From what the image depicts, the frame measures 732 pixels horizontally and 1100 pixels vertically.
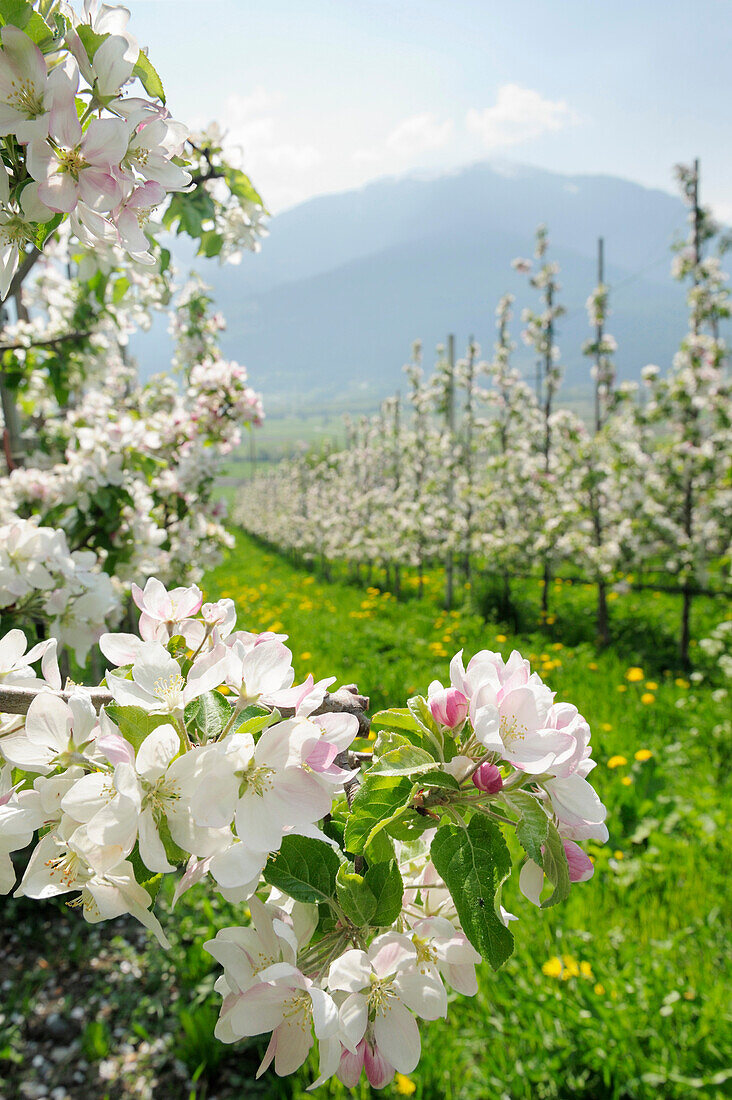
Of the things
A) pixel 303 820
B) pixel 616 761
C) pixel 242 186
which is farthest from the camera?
pixel 616 761

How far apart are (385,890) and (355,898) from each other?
0.10 feet

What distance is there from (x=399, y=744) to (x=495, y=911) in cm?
16

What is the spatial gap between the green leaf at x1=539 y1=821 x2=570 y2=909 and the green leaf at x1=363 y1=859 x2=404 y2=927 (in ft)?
0.44

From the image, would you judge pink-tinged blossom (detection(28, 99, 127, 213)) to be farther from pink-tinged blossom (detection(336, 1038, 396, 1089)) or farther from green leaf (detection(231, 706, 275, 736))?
pink-tinged blossom (detection(336, 1038, 396, 1089))

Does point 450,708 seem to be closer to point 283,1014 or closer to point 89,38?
point 283,1014

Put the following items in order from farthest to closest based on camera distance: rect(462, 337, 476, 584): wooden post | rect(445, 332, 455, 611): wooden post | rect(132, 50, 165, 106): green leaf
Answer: rect(462, 337, 476, 584): wooden post < rect(445, 332, 455, 611): wooden post < rect(132, 50, 165, 106): green leaf

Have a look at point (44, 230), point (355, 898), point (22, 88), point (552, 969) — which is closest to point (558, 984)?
point (552, 969)

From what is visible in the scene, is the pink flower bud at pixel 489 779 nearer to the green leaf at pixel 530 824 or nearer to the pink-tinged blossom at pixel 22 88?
the green leaf at pixel 530 824

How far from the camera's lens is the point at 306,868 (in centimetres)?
58

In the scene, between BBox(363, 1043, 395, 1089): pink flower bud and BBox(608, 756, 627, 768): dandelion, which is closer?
BBox(363, 1043, 395, 1089): pink flower bud

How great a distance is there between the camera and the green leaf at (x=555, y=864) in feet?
1.91

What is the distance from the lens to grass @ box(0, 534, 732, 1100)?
2.02m

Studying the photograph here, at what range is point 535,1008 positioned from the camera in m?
2.22

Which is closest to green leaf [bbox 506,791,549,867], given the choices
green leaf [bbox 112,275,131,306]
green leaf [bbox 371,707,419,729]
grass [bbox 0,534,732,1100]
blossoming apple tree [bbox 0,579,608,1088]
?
blossoming apple tree [bbox 0,579,608,1088]
